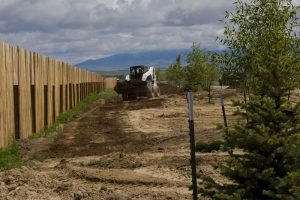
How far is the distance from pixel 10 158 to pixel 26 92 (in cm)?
429

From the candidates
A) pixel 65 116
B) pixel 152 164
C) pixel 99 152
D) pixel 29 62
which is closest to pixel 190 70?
pixel 65 116

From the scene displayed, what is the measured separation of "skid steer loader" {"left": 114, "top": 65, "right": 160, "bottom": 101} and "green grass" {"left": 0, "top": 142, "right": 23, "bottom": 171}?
28.1 m

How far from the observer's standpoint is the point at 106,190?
30.7 ft

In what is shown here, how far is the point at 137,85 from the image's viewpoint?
4319cm

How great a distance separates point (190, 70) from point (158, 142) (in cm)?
2836

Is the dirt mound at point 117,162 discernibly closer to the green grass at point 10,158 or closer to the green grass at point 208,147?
the green grass at point 10,158

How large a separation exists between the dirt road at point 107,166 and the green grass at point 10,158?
25cm

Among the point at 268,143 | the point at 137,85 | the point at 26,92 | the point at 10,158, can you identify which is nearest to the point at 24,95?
the point at 26,92

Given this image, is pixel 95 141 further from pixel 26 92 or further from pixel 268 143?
pixel 268 143

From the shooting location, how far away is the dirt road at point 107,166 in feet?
30.6

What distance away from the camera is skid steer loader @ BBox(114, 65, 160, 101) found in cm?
4306

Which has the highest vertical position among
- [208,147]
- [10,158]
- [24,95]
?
[24,95]

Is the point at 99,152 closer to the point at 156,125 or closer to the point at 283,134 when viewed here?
the point at 156,125

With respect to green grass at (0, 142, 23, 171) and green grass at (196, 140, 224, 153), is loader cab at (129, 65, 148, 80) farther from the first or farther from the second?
green grass at (196, 140, 224, 153)
